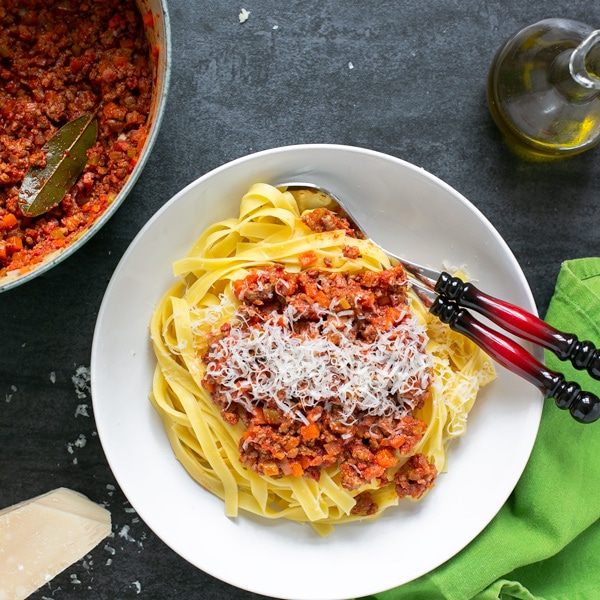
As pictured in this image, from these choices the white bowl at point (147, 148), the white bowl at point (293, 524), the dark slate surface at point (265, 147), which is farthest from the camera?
the dark slate surface at point (265, 147)

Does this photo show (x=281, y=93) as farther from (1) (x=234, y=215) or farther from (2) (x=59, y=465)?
(2) (x=59, y=465)

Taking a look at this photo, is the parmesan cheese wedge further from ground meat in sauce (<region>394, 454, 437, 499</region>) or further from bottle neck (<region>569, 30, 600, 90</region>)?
bottle neck (<region>569, 30, 600, 90</region>)

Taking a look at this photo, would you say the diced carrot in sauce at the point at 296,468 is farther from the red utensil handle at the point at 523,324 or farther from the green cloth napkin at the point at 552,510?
the red utensil handle at the point at 523,324

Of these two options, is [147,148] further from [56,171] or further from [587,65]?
[587,65]

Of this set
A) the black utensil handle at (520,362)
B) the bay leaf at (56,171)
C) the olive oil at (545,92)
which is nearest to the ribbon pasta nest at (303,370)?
the black utensil handle at (520,362)

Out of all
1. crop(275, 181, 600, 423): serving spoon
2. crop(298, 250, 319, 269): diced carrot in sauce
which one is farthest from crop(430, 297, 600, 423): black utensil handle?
crop(298, 250, 319, 269): diced carrot in sauce

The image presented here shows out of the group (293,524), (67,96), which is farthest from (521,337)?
(67,96)

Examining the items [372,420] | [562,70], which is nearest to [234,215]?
[372,420]
